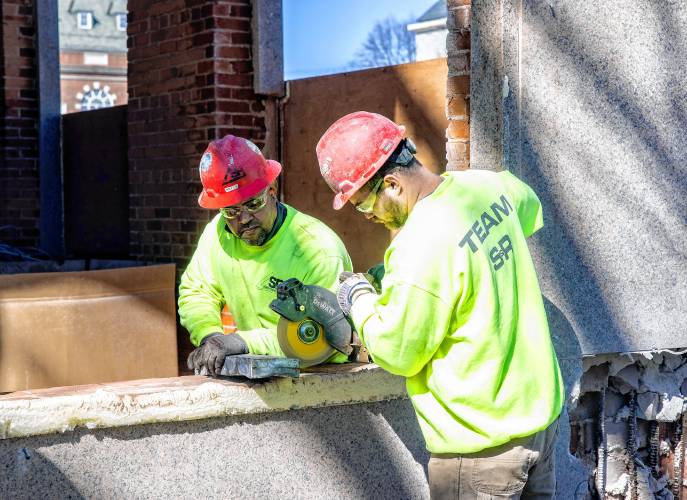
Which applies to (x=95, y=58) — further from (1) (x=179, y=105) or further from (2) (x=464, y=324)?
(2) (x=464, y=324)

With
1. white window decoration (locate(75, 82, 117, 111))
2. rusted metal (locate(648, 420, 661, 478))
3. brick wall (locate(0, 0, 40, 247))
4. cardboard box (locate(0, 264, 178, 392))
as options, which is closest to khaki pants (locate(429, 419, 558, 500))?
rusted metal (locate(648, 420, 661, 478))

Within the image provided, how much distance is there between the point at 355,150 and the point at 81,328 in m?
3.49

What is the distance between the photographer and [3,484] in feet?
10.7

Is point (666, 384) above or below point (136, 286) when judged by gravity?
below

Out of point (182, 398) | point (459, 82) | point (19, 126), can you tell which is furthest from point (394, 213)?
point (19, 126)

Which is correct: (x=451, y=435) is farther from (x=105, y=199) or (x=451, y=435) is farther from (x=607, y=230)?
(x=105, y=199)

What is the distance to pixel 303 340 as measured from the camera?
11.9 feet

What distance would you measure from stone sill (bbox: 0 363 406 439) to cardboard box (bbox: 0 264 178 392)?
7.69ft

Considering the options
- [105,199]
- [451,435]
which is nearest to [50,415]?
[451,435]

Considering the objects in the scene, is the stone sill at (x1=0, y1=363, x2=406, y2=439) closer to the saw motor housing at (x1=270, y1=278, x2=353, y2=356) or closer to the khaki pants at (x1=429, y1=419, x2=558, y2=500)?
the saw motor housing at (x1=270, y1=278, x2=353, y2=356)

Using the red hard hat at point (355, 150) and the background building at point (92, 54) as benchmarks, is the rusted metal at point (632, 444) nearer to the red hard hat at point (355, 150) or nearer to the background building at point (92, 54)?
the red hard hat at point (355, 150)

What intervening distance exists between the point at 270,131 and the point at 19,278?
228 centimetres

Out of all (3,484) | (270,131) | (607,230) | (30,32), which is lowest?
(3,484)

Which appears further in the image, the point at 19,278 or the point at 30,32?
the point at 30,32
